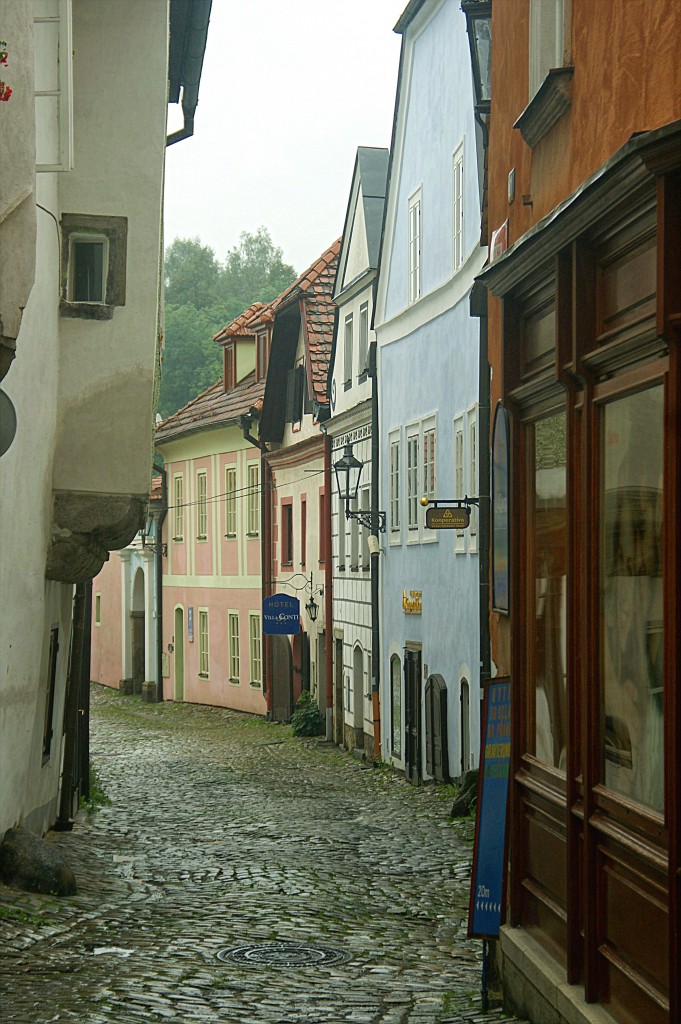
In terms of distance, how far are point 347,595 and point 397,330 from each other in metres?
6.28

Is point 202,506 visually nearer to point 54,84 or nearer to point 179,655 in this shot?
point 179,655

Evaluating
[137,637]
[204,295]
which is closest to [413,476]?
[137,637]

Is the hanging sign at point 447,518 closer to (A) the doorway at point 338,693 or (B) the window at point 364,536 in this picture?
(B) the window at point 364,536

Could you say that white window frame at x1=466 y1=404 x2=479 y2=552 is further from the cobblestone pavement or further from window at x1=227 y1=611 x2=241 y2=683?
window at x1=227 y1=611 x2=241 y2=683

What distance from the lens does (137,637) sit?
45125 mm

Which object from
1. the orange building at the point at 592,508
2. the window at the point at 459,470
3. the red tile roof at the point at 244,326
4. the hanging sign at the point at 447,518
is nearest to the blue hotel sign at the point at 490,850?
the orange building at the point at 592,508

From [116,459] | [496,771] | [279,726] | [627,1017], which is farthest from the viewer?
[279,726]

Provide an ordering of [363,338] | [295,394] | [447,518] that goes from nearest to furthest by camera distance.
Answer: [447,518], [363,338], [295,394]

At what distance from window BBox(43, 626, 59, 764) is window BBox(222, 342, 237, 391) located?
25176 millimetres

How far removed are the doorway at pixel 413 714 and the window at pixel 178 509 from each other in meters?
19.3

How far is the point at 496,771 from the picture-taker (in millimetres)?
7457

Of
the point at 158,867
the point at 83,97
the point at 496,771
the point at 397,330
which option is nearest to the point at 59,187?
the point at 83,97

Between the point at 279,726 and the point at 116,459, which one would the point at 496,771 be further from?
the point at 279,726

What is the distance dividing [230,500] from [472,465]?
1980cm
